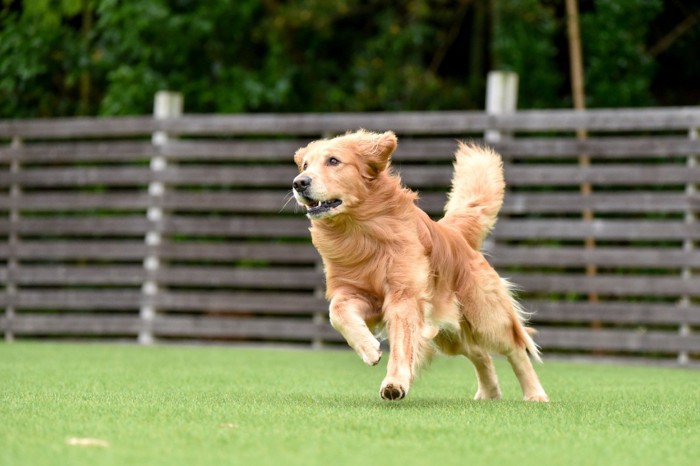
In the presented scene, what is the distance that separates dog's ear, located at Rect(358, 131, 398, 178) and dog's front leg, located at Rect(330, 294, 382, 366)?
579mm

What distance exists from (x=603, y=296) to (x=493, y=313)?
12.5ft

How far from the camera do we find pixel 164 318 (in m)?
9.06

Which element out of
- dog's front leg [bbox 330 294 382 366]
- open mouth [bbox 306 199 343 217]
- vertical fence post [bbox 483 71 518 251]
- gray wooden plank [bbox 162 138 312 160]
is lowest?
dog's front leg [bbox 330 294 382 366]

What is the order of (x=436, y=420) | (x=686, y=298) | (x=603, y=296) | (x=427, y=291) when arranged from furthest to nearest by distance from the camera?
1. (x=603, y=296)
2. (x=686, y=298)
3. (x=427, y=291)
4. (x=436, y=420)

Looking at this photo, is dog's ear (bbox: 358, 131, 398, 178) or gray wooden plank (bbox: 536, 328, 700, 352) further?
gray wooden plank (bbox: 536, 328, 700, 352)

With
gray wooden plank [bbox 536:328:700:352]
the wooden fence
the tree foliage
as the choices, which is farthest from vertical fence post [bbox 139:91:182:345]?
gray wooden plank [bbox 536:328:700:352]

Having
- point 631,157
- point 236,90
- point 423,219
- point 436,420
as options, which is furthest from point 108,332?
point 436,420

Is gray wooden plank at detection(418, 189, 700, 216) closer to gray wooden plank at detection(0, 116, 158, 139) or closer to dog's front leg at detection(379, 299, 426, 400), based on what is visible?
gray wooden plank at detection(0, 116, 158, 139)

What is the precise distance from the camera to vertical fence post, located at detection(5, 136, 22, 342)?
9.40 m

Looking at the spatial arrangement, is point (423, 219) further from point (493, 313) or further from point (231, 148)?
point (231, 148)

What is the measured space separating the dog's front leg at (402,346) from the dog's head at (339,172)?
0.47 metres

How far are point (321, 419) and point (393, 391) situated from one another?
17.7 inches

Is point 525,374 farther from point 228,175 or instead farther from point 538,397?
point 228,175

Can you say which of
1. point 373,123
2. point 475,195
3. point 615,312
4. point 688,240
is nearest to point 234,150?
point 373,123
